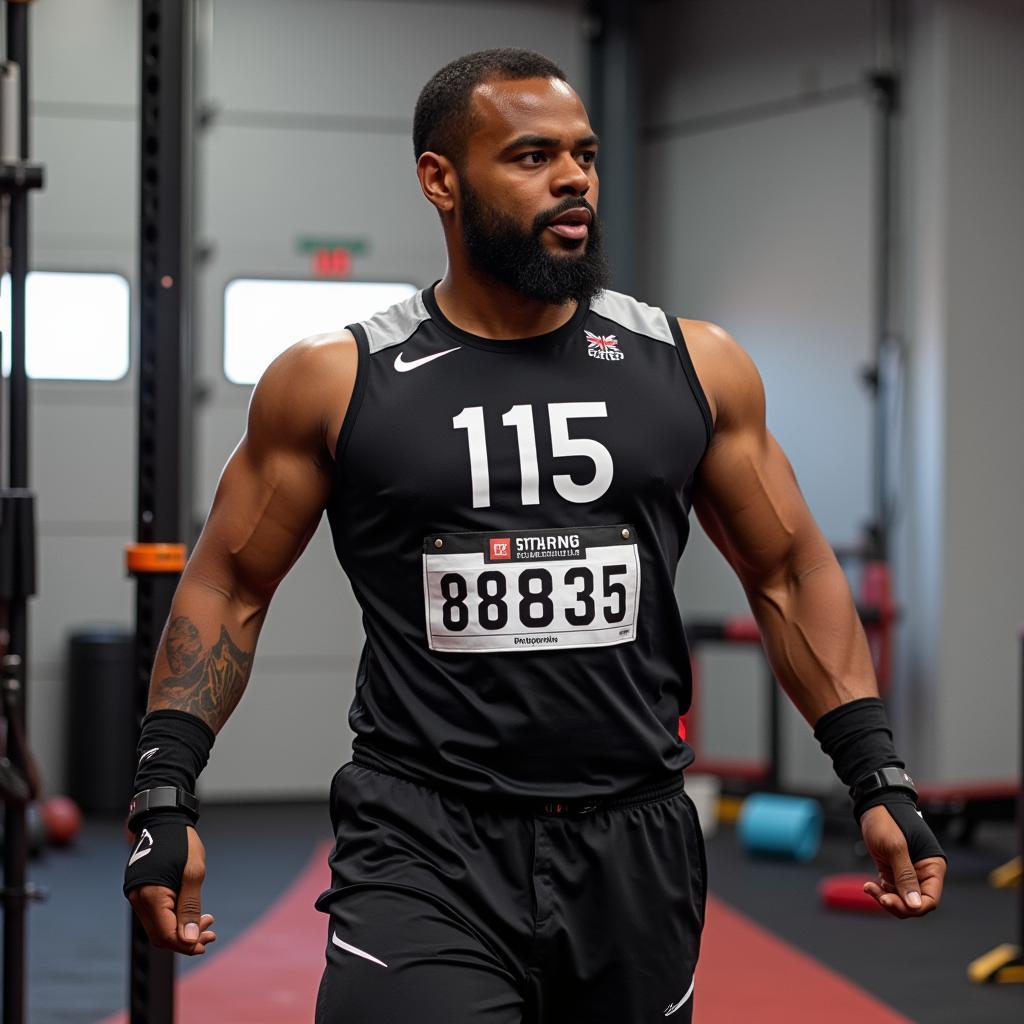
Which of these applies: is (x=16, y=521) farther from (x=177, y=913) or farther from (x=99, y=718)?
(x=99, y=718)

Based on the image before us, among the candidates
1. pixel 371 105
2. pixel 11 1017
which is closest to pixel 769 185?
pixel 371 105

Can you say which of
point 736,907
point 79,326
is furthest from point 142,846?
point 79,326

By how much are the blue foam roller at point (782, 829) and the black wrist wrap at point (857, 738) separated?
3.63 metres

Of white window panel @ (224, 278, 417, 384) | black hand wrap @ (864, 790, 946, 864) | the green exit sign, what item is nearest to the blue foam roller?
white window panel @ (224, 278, 417, 384)

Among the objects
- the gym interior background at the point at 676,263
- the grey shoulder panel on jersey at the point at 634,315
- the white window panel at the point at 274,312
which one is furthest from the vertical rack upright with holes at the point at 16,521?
the white window panel at the point at 274,312

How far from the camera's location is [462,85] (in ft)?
6.40

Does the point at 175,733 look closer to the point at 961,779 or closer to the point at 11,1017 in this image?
the point at 11,1017

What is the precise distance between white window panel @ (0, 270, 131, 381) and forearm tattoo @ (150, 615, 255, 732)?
4.80 m

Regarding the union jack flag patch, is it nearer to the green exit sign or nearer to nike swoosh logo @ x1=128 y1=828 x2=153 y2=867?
nike swoosh logo @ x1=128 y1=828 x2=153 y2=867

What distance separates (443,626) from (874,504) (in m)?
4.70

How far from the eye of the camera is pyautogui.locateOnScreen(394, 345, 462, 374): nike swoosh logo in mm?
1918

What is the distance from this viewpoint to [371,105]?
22.4 feet

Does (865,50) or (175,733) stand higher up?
(865,50)

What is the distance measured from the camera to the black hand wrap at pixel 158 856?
5.65 feet
